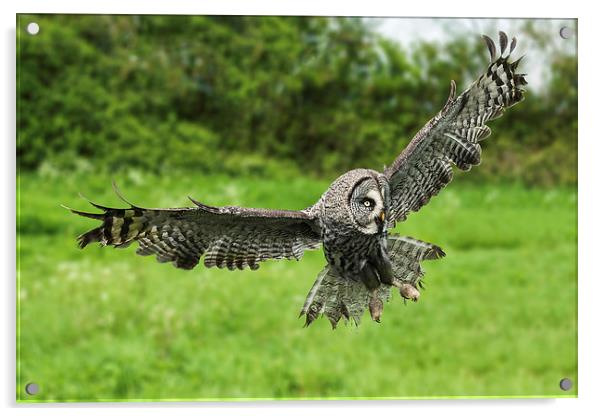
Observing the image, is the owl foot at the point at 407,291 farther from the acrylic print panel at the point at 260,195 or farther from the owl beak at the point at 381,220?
the acrylic print panel at the point at 260,195

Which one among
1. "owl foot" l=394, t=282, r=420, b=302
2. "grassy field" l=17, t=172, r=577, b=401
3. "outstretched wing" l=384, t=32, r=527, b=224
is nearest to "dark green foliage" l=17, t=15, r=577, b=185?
"grassy field" l=17, t=172, r=577, b=401

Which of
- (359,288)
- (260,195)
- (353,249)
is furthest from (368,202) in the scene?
(260,195)

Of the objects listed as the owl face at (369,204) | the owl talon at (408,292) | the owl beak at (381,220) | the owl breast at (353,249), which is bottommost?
the owl talon at (408,292)

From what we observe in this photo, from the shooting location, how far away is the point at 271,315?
3.97 m

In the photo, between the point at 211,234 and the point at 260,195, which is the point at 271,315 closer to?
the point at 260,195

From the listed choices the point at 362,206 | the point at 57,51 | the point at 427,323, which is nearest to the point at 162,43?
the point at 57,51

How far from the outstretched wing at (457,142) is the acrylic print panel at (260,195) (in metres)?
2.06

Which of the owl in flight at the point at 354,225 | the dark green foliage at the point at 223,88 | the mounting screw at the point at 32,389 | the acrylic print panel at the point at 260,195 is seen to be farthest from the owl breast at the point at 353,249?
the mounting screw at the point at 32,389

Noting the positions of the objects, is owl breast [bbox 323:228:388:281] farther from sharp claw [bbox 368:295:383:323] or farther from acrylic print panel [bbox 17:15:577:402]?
acrylic print panel [bbox 17:15:577:402]

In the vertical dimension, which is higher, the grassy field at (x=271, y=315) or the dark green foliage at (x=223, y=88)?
the dark green foliage at (x=223, y=88)

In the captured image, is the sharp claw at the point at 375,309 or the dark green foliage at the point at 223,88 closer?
the sharp claw at the point at 375,309

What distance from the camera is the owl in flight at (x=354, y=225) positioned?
1.34 m

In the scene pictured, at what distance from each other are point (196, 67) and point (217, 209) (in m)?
2.77

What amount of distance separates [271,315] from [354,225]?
264cm
